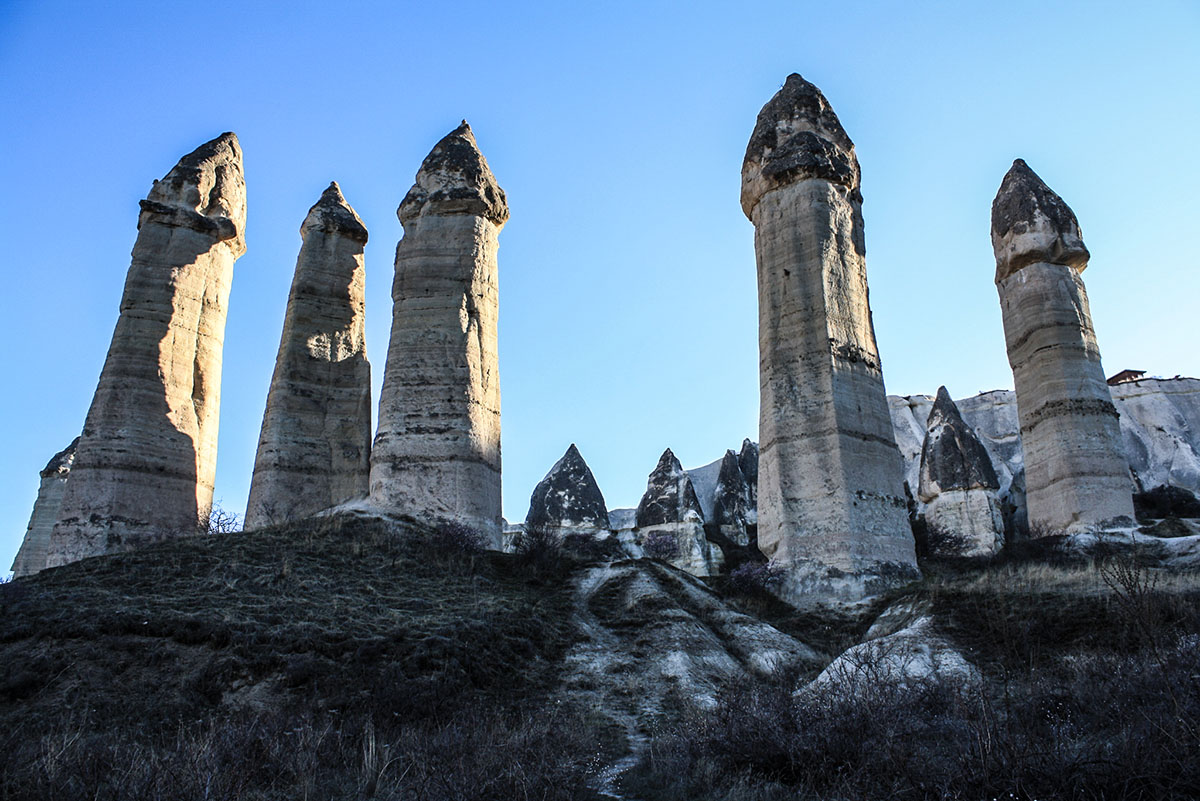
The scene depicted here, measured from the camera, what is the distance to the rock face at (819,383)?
13453mm

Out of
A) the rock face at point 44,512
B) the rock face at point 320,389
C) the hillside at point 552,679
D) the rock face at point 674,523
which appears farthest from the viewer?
the rock face at point 674,523

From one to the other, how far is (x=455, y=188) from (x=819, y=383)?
701cm

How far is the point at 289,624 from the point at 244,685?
1192 millimetres

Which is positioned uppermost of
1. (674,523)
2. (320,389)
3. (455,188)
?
(455,188)

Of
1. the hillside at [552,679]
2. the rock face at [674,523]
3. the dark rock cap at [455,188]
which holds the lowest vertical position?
the hillside at [552,679]

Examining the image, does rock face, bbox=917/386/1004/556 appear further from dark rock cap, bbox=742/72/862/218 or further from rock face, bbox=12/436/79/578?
rock face, bbox=12/436/79/578

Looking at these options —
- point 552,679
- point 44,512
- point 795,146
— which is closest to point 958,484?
point 795,146

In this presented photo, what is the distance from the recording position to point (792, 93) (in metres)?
17.3

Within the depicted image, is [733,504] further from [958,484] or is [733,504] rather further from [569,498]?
[958,484]

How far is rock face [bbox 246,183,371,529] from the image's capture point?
53.3 feet

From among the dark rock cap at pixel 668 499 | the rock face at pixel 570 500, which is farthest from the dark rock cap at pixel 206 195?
the dark rock cap at pixel 668 499

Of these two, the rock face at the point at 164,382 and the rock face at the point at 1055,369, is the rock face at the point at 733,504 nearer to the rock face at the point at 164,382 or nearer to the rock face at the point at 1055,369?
the rock face at the point at 1055,369

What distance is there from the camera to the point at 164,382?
15938 mm

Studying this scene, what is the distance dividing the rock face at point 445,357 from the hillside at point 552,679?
88 cm
